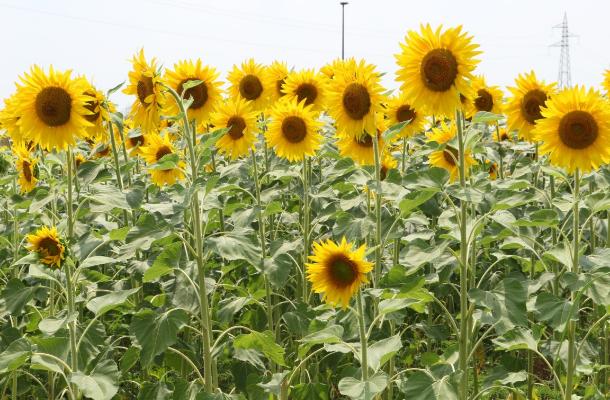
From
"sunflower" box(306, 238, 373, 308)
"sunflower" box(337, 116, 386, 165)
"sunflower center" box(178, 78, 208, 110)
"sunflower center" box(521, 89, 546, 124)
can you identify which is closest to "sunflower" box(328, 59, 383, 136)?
"sunflower" box(337, 116, 386, 165)

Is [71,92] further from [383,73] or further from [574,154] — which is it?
[574,154]

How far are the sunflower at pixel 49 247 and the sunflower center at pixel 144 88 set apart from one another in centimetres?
87

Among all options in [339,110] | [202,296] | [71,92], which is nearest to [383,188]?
[339,110]

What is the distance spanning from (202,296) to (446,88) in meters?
1.45

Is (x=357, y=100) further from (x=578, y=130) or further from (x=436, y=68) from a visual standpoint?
(x=578, y=130)

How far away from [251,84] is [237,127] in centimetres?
60

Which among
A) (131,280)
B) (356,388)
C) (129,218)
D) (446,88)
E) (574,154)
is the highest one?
(446,88)

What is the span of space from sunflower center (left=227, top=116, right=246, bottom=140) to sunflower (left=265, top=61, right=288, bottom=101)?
0.63 meters

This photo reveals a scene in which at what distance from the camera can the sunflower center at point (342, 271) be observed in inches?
107

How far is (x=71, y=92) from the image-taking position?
346cm

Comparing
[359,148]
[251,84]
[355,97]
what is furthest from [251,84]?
[355,97]

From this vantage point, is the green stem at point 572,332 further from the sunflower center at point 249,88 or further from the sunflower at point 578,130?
the sunflower center at point 249,88

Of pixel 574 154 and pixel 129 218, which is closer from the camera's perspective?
pixel 574 154

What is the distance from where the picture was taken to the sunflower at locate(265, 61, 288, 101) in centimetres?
536
